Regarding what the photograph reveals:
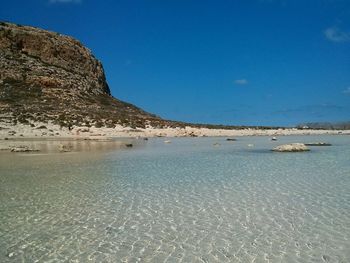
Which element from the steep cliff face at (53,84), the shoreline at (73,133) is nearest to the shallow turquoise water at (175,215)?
the shoreline at (73,133)

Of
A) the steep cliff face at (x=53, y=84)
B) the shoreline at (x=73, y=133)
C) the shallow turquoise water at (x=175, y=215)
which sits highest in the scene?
the steep cliff face at (x=53, y=84)

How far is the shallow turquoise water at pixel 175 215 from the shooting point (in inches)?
265

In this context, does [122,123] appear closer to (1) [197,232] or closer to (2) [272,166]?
(2) [272,166]

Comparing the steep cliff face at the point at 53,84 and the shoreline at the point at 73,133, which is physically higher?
the steep cliff face at the point at 53,84

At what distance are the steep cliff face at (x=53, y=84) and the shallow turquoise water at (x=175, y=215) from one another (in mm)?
35065

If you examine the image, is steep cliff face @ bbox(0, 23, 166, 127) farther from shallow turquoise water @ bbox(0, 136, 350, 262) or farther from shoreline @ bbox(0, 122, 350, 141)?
shallow turquoise water @ bbox(0, 136, 350, 262)

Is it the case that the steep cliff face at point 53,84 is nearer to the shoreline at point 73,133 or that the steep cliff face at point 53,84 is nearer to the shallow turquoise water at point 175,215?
the shoreline at point 73,133

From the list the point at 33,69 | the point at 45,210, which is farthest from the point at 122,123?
the point at 45,210

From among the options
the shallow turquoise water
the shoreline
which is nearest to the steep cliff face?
the shoreline

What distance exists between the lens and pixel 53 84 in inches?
2586

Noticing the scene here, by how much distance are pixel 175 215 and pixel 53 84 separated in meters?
60.7

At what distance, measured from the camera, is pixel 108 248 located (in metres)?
6.95

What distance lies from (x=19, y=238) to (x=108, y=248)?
1.83m

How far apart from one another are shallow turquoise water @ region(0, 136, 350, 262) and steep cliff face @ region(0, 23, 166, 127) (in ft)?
115
